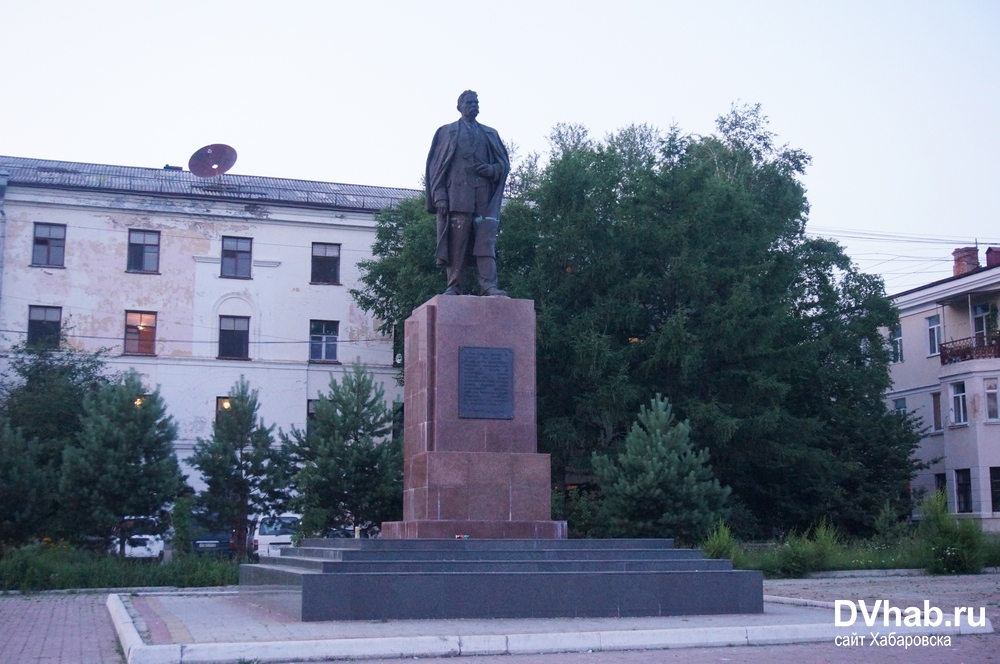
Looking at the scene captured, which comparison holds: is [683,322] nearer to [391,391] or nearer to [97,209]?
[391,391]

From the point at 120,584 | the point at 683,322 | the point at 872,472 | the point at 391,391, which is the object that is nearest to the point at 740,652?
the point at 120,584

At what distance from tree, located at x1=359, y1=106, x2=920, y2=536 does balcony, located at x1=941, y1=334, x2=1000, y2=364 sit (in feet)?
18.7

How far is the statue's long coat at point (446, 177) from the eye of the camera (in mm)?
15031

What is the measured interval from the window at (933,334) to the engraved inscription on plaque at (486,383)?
3306cm

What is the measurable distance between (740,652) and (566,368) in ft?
70.8

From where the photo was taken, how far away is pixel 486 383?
14016mm

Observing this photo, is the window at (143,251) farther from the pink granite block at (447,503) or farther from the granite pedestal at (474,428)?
the pink granite block at (447,503)

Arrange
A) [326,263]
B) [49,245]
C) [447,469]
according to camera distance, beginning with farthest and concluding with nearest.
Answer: [326,263], [49,245], [447,469]

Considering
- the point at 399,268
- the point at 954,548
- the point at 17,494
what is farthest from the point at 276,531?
the point at 954,548

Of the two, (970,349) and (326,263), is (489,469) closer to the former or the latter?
(326,263)

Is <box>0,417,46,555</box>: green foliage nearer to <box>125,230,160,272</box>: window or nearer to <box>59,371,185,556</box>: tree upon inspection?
<box>59,371,185,556</box>: tree

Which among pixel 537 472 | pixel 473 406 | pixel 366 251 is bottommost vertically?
pixel 537 472

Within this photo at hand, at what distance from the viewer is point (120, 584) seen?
750 inches

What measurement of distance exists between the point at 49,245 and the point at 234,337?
21.8 feet
